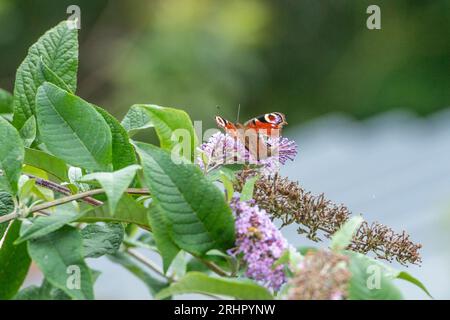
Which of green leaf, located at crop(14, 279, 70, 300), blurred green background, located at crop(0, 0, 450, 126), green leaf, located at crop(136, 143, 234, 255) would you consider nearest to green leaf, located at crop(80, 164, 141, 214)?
green leaf, located at crop(136, 143, 234, 255)

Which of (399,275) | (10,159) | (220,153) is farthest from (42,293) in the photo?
(399,275)

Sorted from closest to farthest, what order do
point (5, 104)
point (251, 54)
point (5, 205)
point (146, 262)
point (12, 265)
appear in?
point (12, 265) < point (5, 205) < point (146, 262) < point (5, 104) < point (251, 54)

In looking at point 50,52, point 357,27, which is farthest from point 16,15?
point 50,52

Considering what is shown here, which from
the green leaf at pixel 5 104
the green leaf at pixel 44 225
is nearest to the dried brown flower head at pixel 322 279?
the green leaf at pixel 44 225

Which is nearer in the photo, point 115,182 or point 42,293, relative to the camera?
point 115,182

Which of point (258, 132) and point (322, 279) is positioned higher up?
point (258, 132)

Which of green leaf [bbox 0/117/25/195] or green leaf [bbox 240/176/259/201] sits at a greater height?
green leaf [bbox 0/117/25/195]

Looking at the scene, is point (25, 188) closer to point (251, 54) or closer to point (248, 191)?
point (248, 191)

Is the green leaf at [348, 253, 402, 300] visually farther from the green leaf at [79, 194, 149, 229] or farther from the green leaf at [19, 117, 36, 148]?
the green leaf at [19, 117, 36, 148]
